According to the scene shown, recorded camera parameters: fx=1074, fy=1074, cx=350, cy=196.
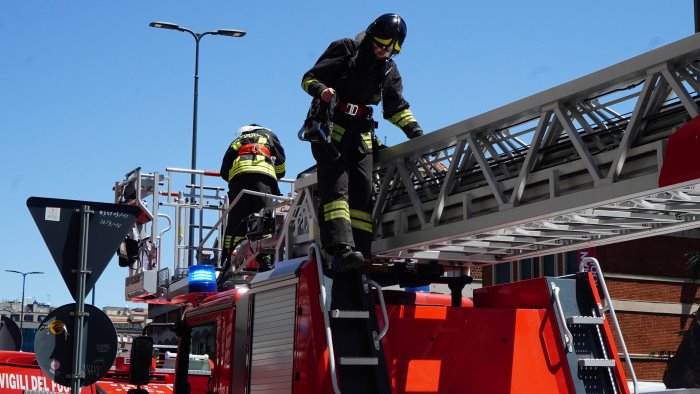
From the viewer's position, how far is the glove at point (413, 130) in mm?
7645

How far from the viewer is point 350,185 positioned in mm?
7172

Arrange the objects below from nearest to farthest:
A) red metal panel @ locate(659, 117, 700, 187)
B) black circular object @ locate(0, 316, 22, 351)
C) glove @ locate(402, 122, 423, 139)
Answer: red metal panel @ locate(659, 117, 700, 187) → glove @ locate(402, 122, 423, 139) → black circular object @ locate(0, 316, 22, 351)

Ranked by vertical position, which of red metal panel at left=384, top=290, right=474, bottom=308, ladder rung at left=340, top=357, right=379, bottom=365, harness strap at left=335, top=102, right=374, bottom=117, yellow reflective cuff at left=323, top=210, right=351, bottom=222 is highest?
harness strap at left=335, top=102, right=374, bottom=117

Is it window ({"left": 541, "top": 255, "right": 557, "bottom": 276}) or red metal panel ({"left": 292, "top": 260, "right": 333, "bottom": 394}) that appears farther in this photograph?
window ({"left": 541, "top": 255, "right": 557, "bottom": 276})

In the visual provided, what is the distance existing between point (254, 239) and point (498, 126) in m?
4.11

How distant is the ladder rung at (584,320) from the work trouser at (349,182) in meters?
1.38

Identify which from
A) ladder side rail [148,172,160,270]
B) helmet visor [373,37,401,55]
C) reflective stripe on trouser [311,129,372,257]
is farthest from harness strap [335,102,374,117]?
ladder side rail [148,172,160,270]

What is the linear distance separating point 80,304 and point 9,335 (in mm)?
4351

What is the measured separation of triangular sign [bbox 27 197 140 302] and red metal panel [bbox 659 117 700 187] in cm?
330

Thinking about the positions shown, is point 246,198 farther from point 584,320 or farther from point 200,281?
point 584,320

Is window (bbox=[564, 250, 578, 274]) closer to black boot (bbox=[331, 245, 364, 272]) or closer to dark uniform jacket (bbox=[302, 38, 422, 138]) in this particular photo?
dark uniform jacket (bbox=[302, 38, 422, 138])

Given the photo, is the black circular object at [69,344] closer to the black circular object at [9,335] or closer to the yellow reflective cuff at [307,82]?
the yellow reflective cuff at [307,82]

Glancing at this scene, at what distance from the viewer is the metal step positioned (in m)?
6.95

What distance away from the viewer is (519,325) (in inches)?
272
